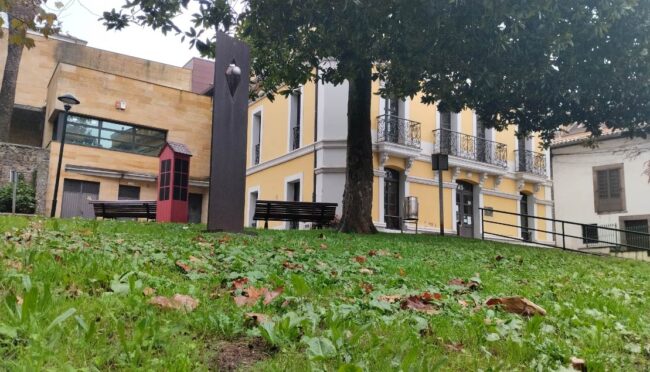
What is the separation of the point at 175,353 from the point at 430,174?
794 inches

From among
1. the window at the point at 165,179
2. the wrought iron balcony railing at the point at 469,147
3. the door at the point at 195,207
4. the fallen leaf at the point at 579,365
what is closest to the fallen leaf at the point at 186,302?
the fallen leaf at the point at 579,365

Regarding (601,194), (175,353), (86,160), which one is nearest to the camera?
(175,353)

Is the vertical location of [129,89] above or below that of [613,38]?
above

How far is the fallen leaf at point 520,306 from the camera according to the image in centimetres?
369

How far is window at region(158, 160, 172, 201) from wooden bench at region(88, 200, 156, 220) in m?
1.00

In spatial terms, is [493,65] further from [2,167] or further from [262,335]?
[2,167]

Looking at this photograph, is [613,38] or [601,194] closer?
[613,38]

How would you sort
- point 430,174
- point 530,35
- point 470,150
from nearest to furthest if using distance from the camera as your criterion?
point 530,35, point 430,174, point 470,150

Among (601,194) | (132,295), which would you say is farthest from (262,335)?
(601,194)

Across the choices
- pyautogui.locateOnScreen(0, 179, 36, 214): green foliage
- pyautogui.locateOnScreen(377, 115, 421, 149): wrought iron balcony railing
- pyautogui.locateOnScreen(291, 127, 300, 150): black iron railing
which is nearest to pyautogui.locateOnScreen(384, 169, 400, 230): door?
pyautogui.locateOnScreen(377, 115, 421, 149): wrought iron balcony railing

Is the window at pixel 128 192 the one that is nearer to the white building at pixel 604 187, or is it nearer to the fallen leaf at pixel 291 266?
the white building at pixel 604 187

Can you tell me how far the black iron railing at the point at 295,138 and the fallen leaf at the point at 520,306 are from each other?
18374 millimetres

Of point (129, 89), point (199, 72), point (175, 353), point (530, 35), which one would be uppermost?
point (199, 72)

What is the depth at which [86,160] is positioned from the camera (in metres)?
24.9
